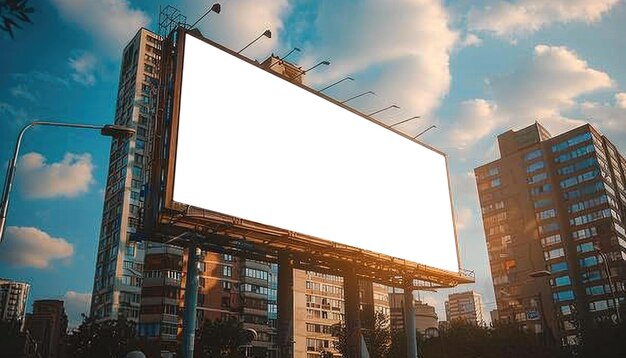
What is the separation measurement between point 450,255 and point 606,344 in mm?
13400

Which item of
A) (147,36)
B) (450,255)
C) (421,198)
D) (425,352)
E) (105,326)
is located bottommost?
(425,352)

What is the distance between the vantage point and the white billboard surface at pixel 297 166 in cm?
2330

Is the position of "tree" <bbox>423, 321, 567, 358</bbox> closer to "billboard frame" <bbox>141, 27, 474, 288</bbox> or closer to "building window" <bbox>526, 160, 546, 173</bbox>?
"billboard frame" <bbox>141, 27, 474, 288</bbox>

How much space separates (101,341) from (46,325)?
18.7 feet

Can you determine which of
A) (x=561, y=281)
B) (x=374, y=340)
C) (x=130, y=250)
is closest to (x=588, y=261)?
(x=561, y=281)

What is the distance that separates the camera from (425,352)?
49.6 m

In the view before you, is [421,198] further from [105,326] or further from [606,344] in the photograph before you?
[105,326]

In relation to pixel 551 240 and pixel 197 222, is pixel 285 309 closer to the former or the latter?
pixel 197 222

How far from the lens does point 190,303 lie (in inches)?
877

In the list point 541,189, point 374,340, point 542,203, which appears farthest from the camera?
point 541,189

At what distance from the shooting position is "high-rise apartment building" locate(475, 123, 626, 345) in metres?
88.3

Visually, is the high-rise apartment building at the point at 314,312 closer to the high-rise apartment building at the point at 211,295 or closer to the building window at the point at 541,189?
the high-rise apartment building at the point at 211,295

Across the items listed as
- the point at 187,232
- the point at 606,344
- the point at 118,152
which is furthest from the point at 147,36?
the point at 606,344

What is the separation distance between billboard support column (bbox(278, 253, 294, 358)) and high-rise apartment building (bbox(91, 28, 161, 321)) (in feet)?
103
